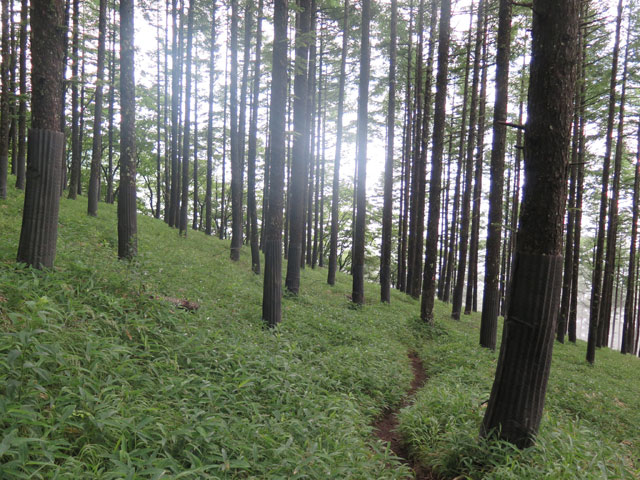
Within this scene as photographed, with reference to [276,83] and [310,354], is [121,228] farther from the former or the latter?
[310,354]

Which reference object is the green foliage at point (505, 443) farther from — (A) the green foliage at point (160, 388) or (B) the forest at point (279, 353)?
(A) the green foliage at point (160, 388)

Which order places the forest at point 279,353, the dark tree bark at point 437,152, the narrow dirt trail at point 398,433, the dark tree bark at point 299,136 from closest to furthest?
the forest at point 279,353 → the narrow dirt trail at point 398,433 → the dark tree bark at point 299,136 → the dark tree bark at point 437,152

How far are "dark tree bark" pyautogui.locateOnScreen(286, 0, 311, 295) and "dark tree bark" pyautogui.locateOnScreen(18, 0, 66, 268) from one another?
4552 millimetres

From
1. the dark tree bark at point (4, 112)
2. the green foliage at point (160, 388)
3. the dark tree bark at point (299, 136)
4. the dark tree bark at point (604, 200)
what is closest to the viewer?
the green foliage at point (160, 388)

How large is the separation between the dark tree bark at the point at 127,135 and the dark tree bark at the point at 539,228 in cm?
818

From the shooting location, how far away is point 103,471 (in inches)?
88.4

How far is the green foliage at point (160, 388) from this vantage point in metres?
2.35

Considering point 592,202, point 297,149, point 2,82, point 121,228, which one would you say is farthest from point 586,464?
point 592,202

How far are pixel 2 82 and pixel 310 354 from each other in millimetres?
16275

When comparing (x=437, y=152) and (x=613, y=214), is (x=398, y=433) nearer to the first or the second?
(x=437, y=152)

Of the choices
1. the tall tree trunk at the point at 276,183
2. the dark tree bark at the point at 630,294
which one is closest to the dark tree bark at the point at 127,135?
the tall tree trunk at the point at 276,183

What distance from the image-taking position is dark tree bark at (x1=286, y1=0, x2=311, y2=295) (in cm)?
828

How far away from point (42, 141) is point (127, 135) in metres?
3.22

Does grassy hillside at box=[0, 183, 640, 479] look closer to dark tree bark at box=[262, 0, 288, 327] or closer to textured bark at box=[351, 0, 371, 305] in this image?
dark tree bark at box=[262, 0, 288, 327]
